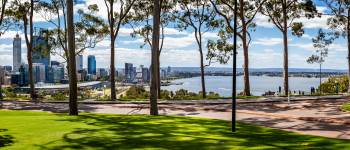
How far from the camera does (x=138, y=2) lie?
4847 centimetres

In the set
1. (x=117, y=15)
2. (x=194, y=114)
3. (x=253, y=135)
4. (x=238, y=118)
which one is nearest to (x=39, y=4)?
(x=117, y=15)

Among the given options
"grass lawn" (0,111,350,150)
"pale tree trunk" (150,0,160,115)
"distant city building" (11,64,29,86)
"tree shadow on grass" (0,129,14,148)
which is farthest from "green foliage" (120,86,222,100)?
"distant city building" (11,64,29,86)

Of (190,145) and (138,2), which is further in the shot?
(138,2)

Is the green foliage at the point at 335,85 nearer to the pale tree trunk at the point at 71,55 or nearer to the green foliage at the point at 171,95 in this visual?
the green foliage at the point at 171,95

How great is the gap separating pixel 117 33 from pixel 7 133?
29.9m

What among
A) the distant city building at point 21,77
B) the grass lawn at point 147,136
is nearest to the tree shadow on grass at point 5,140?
the grass lawn at point 147,136

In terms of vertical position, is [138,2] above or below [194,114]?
above

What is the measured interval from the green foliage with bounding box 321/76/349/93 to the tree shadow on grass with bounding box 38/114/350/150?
35.7 metres

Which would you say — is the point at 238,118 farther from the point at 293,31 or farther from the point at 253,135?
the point at 293,31

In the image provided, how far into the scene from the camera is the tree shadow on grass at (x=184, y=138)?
49.8ft

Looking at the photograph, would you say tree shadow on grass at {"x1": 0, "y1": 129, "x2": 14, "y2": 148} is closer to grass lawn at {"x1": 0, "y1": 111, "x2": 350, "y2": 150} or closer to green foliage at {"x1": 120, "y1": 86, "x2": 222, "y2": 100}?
grass lawn at {"x1": 0, "y1": 111, "x2": 350, "y2": 150}

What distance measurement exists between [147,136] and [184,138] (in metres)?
1.40

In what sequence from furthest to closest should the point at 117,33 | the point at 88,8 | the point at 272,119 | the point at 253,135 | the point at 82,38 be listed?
the point at 82,38, the point at 88,8, the point at 117,33, the point at 272,119, the point at 253,135

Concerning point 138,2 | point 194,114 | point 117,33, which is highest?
point 138,2
